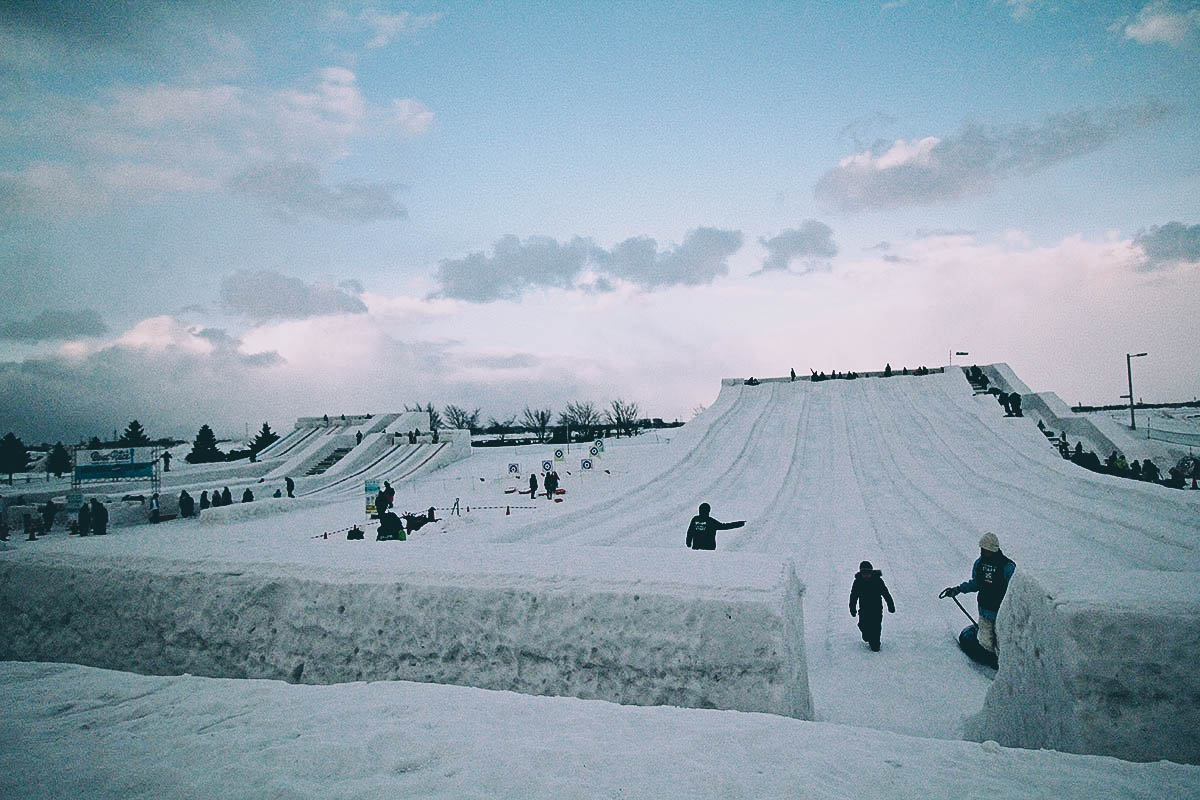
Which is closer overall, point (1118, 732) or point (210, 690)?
point (1118, 732)

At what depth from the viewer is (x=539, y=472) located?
30.7m

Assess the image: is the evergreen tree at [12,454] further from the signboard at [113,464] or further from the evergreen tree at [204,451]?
the signboard at [113,464]

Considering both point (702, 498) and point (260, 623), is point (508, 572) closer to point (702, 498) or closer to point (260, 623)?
point (260, 623)

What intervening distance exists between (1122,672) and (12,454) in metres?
49.7

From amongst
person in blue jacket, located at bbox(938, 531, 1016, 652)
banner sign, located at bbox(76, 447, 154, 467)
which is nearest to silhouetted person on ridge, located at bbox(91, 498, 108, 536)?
banner sign, located at bbox(76, 447, 154, 467)

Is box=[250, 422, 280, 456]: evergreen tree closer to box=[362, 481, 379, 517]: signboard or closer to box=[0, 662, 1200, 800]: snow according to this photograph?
box=[362, 481, 379, 517]: signboard

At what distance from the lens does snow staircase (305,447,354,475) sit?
3547 cm

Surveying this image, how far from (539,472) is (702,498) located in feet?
41.5

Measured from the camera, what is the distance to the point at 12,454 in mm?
36156

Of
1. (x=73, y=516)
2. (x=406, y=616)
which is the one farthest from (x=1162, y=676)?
(x=73, y=516)

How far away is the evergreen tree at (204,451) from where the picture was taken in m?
43.7

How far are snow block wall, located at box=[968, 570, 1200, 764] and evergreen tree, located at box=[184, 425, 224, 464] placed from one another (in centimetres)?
4763

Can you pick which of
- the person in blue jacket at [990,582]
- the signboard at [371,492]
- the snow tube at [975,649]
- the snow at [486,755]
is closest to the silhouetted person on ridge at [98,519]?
the signboard at [371,492]

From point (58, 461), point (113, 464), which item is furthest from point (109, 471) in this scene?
point (58, 461)
